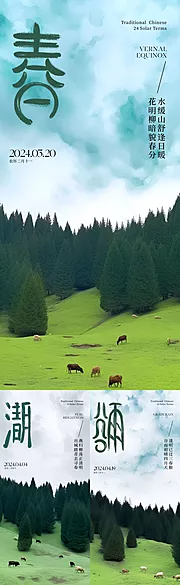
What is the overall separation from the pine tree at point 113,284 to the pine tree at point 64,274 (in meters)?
0.45

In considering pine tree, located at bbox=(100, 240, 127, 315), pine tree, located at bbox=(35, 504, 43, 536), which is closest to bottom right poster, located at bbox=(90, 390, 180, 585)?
pine tree, located at bbox=(35, 504, 43, 536)

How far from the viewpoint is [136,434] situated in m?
8.81

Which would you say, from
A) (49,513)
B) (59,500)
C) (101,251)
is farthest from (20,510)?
(101,251)

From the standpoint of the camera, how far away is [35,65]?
9000 mm

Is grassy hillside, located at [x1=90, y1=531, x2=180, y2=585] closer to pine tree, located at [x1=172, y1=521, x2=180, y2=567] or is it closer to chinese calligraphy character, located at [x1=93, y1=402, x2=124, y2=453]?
pine tree, located at [x1=172, y1=521, x2=180, y2=567]

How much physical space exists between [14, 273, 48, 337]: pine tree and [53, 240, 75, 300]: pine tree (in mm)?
302

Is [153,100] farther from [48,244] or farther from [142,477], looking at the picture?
[142,477]

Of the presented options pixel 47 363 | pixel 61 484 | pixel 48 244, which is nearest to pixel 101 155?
pixel 48 244

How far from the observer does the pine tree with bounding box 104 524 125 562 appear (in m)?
8.63

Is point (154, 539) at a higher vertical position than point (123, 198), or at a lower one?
lower

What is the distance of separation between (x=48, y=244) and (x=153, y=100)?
2398 millimetres

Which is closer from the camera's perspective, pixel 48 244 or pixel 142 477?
pixel 142 477

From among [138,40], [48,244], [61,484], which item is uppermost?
[138,40]

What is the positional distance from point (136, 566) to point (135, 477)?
1.09 meters
